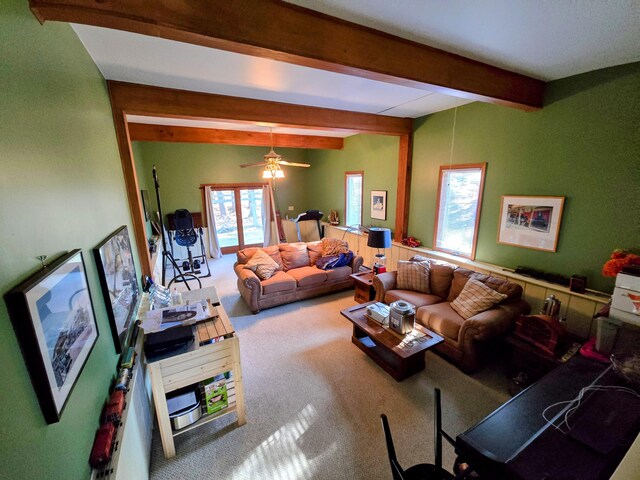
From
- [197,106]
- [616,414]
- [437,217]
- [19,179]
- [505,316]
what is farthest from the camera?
[437,217]

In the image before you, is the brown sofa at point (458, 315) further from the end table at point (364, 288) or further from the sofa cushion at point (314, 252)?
the sofa cushion at point (314, 252)

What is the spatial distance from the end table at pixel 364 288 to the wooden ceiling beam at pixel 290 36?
2591 millimetres

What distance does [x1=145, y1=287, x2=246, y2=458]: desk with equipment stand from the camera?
174cm

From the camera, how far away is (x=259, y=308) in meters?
3.80

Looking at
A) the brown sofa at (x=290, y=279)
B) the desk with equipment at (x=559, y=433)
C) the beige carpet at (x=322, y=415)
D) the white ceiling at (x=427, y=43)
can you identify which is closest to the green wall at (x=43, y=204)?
the white ceiling at (x=427, y=43)

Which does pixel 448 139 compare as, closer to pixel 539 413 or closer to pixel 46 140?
pixel 539 413

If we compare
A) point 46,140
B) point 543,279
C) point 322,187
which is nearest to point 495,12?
point 46,140

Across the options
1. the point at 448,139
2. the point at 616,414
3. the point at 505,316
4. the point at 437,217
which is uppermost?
the point at 448,139

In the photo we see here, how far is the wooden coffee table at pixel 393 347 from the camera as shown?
2307 mm

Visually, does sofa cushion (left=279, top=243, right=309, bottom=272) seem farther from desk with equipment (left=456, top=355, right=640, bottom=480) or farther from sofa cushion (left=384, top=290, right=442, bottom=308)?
desk with equipment (left=456, top=355, right=640, bottom=480)

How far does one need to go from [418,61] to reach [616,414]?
7.74 ft

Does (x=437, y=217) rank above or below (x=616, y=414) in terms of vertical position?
above

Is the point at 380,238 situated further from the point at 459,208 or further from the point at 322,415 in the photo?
the point at 322,415

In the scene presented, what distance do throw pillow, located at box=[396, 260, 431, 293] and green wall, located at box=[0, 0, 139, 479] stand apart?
3092 millimetres
